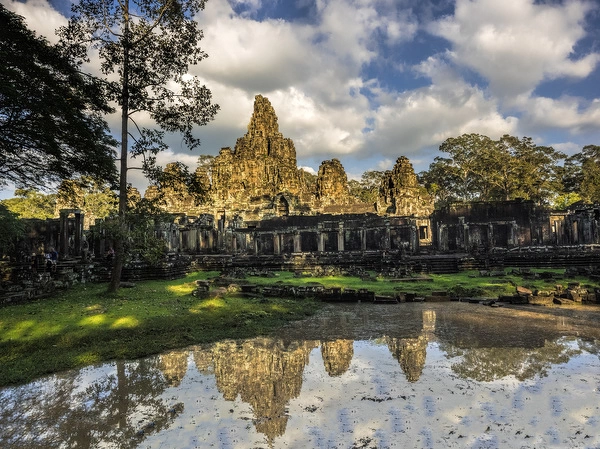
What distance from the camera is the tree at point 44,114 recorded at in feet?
34.7

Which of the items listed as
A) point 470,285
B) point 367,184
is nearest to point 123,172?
point 470,285

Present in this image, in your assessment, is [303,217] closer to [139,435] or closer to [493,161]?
[493,161]

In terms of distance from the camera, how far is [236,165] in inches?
2071

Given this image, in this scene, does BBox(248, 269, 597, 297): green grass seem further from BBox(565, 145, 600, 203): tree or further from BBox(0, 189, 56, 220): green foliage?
BBox(0, 189, 56, 220): green foliage

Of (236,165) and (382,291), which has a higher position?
(236,165)

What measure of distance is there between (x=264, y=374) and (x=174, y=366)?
1597 millimetres

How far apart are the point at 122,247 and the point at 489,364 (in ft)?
35.7

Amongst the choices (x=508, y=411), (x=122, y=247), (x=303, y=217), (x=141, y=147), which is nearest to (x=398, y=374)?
(x=508, y=411)

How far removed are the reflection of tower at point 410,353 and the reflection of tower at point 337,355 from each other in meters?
0.80

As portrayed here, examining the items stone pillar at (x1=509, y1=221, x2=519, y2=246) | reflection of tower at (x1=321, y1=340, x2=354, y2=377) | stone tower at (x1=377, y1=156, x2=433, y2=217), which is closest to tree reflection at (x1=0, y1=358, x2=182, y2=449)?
reflection of tower at (x1=321, y1=340, x2=354, y2=377)

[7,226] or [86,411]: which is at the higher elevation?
[7,226]

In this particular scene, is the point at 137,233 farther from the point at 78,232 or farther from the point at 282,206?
the point at 282,206

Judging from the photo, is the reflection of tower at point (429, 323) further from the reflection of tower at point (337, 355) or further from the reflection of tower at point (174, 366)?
the reflection of tower at point (174, 366)

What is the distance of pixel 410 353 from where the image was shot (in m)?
6.47
